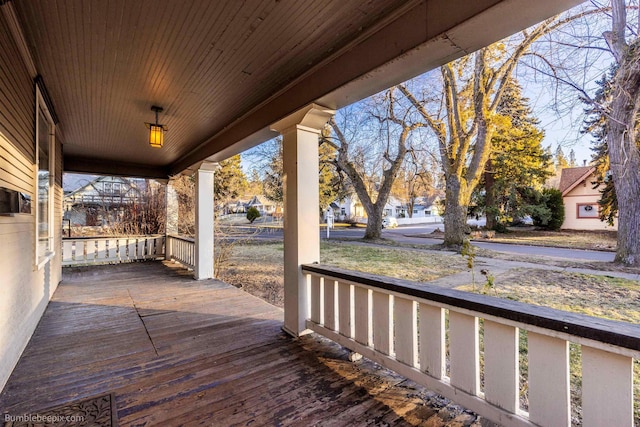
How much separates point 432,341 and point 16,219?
327 cm

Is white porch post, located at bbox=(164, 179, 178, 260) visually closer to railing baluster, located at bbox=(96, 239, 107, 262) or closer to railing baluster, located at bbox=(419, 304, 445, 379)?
railing baluster, located at bbox=(96, 239, 107, 262)

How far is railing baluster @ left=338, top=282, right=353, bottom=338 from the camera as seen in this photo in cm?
249

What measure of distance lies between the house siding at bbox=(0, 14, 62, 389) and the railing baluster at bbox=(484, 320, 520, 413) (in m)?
3.11

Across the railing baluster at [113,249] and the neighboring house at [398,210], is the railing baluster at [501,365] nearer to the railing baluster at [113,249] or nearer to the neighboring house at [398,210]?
the railing baluster at [113,249]

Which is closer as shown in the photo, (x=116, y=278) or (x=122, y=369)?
Result: (x=122, y=369)

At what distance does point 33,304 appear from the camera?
120 inches

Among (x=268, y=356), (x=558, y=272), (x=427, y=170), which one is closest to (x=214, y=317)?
(x=268, y=356)

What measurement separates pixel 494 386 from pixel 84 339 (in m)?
3.56

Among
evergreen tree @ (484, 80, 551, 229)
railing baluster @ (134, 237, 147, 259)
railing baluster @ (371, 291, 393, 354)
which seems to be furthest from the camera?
evergreen tree @ (484, 80, 551, 229)

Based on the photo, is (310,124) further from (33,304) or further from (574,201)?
(574,201)

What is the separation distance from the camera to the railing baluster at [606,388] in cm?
117

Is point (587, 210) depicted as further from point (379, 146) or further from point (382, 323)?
point (382, 323)

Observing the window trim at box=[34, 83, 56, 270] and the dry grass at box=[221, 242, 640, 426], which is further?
the dry grass at box=[221, 242, 640, 426]

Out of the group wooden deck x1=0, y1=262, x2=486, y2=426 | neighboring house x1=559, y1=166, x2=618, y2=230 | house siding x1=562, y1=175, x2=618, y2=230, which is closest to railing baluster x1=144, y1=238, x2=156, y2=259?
wooden deck x1=0, y1=262, x2=486, y2=426
